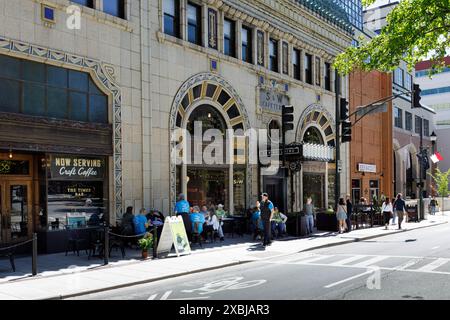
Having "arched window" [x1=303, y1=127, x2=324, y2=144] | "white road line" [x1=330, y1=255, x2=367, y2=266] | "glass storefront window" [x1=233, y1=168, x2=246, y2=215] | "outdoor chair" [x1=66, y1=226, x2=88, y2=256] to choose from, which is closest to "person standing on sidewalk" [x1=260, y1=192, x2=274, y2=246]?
"white road line" [x1=330, y1=255, x2=367, y2=266]

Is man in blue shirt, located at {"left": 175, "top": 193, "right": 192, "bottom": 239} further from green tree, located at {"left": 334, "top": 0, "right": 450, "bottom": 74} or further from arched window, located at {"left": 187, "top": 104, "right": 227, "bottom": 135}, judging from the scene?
green tree, located at {"left": 334, "top": 0, "right": 450, "bottom": 74}

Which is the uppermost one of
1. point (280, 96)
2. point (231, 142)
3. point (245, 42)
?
point (245, 42)

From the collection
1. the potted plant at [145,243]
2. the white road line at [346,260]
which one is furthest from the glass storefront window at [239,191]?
the potted plant at [145,243]

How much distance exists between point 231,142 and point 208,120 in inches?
63.2

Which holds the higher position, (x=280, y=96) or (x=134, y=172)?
(x=280, y=96)

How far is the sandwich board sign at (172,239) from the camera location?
46.7ft

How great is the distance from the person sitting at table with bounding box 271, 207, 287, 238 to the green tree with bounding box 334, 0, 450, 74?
637 centimetres

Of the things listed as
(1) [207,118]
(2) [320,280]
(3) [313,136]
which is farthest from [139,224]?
(3) [313,136]

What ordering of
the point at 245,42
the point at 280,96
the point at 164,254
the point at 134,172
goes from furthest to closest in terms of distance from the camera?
the point at 280,96 < the point at 245,42 < the point at 134,172 < the point at 164,254

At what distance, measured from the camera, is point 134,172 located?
56.9 ft

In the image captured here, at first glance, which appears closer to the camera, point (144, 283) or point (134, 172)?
point (144, 283)
